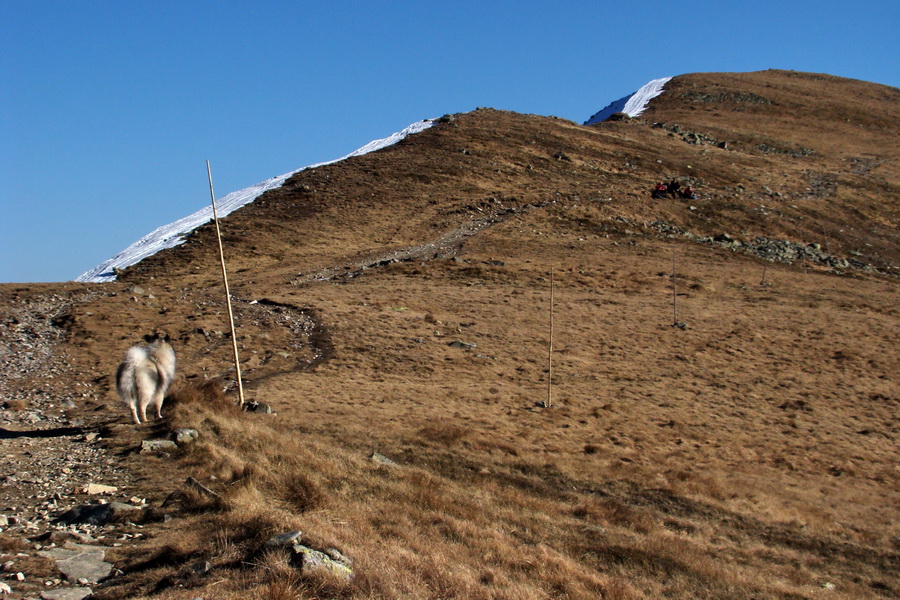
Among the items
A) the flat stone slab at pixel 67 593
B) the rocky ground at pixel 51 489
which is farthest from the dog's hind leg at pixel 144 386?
the flat stone slab at pixel 67 593

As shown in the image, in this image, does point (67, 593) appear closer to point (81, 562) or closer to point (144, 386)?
point (81, 562)

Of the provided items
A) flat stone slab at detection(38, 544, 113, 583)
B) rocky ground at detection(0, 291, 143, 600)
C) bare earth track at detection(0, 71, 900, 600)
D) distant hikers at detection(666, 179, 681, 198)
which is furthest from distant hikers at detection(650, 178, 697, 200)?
flat stone slab at detection(38, 544, 113, 583)

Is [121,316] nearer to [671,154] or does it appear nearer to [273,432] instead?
[273,432]

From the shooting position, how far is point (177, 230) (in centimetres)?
4859

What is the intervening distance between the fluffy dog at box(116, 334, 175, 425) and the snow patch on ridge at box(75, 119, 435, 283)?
2988cm

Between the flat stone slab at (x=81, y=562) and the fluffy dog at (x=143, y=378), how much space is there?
17.0 feet

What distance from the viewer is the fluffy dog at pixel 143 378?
36.3ft

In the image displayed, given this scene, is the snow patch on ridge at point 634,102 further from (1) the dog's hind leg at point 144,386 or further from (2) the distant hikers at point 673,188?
(1) the dog's hind leg at point 144,386

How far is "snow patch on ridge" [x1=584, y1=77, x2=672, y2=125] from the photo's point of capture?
357 ft

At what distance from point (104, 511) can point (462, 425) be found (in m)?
10.2

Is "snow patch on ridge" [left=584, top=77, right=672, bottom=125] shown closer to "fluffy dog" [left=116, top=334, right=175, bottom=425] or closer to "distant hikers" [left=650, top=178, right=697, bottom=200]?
"distant hikers" [left=650, top=178, right=697, bottom=200]

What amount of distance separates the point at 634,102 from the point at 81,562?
388 feet

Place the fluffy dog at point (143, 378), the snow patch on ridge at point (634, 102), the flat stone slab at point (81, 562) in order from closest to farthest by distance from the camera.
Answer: the flat stone slab at point (81, 562)
the fluffy dog at point (143, 378)
the snow patch on ridge at point (634, 102)

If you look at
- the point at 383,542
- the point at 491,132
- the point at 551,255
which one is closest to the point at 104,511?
the point at 383,542
